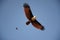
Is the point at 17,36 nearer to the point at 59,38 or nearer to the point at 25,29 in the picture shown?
the point at 25,29

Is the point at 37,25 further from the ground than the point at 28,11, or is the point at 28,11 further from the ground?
the point at 28,11

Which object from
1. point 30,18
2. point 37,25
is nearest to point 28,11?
point 30,18

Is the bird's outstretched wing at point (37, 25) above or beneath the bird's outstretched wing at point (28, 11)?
beneath

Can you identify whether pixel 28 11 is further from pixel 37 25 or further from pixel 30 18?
pixel 37 25

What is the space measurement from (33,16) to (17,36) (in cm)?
32

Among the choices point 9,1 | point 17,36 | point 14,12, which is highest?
point 9,1

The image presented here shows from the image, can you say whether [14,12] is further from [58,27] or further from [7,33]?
[58,27]

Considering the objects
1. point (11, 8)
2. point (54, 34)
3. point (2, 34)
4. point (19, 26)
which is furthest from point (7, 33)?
point (54, 34)

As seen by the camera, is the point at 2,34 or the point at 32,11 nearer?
the point at 32,11

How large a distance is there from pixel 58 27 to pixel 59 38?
0.42 feet

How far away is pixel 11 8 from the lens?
1.86 m

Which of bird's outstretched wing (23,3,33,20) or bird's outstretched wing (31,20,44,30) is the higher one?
bird's outstretched wing (23,3,33,20)

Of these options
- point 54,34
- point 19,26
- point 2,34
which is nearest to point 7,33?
point 2,34

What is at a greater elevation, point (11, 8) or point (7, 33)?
point (11, 8)
